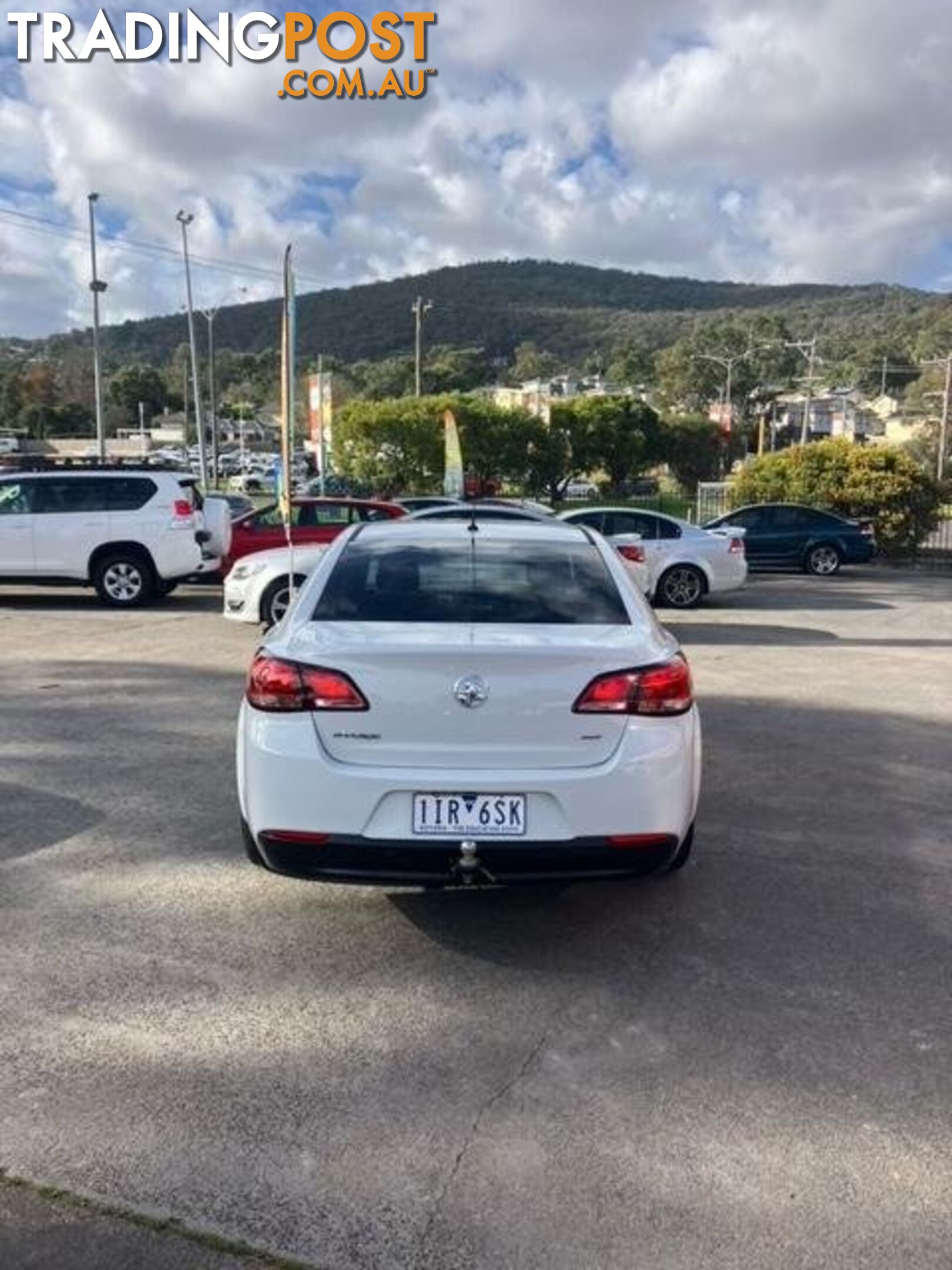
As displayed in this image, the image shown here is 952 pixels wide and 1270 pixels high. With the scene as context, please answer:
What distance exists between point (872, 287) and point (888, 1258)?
580 feet

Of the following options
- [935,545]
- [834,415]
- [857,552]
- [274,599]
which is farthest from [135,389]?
[274,599]

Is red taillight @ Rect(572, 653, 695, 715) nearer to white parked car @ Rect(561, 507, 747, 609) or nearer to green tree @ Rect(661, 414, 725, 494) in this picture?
white parked car @ Rect(561, 507, 747, 609)

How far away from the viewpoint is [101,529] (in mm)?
Answer: 13875

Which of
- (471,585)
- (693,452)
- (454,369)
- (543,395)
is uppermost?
(454,369)

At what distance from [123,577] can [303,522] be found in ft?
7.69

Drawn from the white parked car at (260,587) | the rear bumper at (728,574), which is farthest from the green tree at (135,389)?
the white parked car at (260,587)

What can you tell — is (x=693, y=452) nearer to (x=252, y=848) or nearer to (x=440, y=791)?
(x=252, y=848)

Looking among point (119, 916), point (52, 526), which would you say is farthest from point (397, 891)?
point (52, 526)

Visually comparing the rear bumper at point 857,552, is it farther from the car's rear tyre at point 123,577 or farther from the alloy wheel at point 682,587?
the car's rear tyre at point 123,577

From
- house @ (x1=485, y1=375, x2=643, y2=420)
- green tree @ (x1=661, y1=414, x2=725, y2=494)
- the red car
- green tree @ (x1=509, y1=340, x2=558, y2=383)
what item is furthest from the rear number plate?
green tree @ (x1=509, y1=340, x2=558, y2=383)

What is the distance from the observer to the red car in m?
14.3

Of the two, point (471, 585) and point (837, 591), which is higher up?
point (471, 585)

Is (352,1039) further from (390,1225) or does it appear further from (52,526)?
(52,526)

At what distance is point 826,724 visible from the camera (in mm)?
8125
